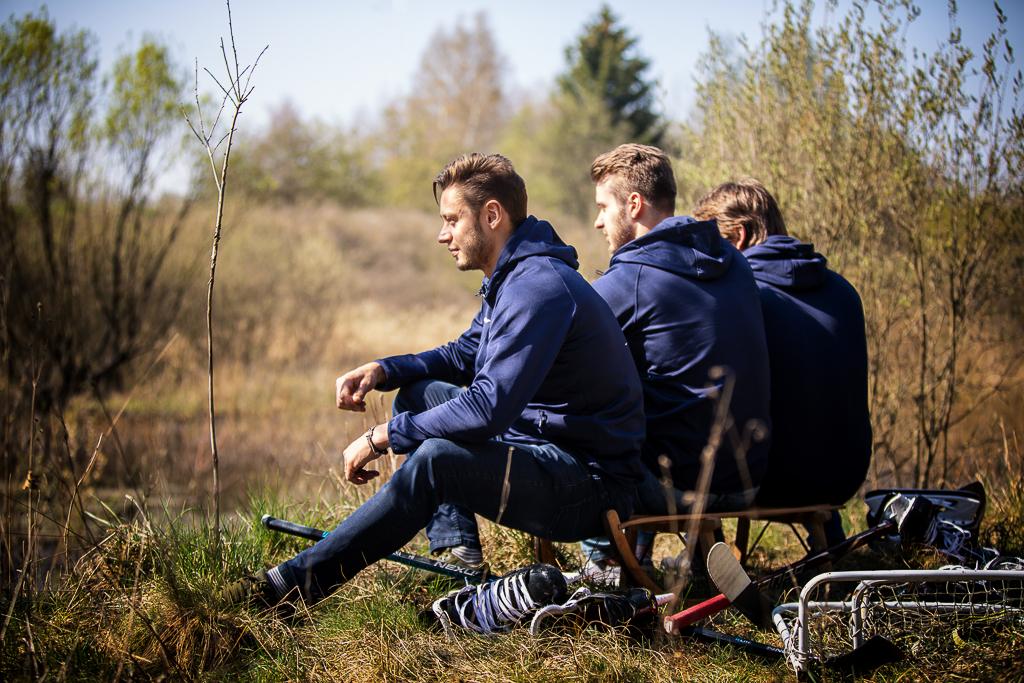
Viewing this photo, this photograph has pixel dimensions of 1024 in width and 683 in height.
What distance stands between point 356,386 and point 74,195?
7557 mm

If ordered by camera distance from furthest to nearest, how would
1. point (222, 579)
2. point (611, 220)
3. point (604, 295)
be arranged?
point (611, 220)
point (604, 295)
point (222, 579)

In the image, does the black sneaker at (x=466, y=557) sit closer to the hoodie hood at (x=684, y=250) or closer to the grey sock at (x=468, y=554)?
the grey sock at (x=468, y=554)

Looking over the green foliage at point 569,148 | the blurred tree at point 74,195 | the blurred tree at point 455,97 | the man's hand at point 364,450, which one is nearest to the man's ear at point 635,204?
the man's hand at point 364,450

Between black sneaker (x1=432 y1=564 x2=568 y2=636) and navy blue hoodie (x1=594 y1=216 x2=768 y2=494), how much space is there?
0.80 meters

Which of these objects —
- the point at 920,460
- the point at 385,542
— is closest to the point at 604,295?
the point at 385,542

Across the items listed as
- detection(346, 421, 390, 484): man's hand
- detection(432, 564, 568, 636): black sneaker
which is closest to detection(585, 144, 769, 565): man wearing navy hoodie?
detection(432, 564, 568, 636): black sneaker

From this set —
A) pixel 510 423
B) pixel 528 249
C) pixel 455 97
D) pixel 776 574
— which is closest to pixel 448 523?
pixel 510 423

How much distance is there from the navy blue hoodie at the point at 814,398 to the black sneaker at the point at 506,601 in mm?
1234

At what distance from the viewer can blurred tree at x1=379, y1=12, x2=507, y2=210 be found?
40719 millimetres

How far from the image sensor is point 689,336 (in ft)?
11.4

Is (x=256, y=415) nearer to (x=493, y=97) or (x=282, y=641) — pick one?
(x=282, y=641)

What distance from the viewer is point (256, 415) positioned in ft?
47.9

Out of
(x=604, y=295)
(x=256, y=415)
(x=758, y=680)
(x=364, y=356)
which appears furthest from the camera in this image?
(x=364, y=356)

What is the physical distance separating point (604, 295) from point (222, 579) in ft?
5.51
